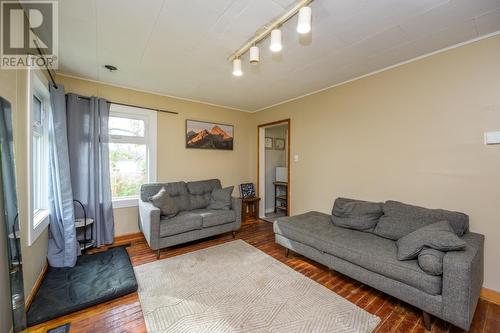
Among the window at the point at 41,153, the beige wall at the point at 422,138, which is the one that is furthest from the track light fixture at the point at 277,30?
the window at the point at 41,153

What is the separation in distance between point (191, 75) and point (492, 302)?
407 cm

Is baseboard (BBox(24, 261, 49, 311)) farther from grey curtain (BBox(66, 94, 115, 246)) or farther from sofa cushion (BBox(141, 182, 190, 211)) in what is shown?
sofa cushion (BBox(141, 182, 190, 211))

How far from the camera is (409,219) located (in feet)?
7.24

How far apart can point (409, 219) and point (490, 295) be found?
0.90 metres

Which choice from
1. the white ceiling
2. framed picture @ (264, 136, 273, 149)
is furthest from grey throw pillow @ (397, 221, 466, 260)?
framed picture @ (264, 136, 273, 149)

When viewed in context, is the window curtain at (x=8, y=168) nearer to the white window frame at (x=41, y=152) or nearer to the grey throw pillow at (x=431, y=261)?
the white window frame at (x=41, y=152)

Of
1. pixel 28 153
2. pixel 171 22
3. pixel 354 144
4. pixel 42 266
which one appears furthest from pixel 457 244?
pixel 42 266

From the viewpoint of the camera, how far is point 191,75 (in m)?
2.86

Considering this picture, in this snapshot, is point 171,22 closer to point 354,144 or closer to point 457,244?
point 354,144

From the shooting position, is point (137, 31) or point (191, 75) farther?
point (191, 75)

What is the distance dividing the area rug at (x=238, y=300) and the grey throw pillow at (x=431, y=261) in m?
0.58

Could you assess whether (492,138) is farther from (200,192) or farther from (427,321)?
(200,192)

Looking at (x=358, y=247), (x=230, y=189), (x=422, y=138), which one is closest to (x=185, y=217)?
(x=230, y=189)

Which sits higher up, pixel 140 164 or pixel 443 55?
pixel 443 55
